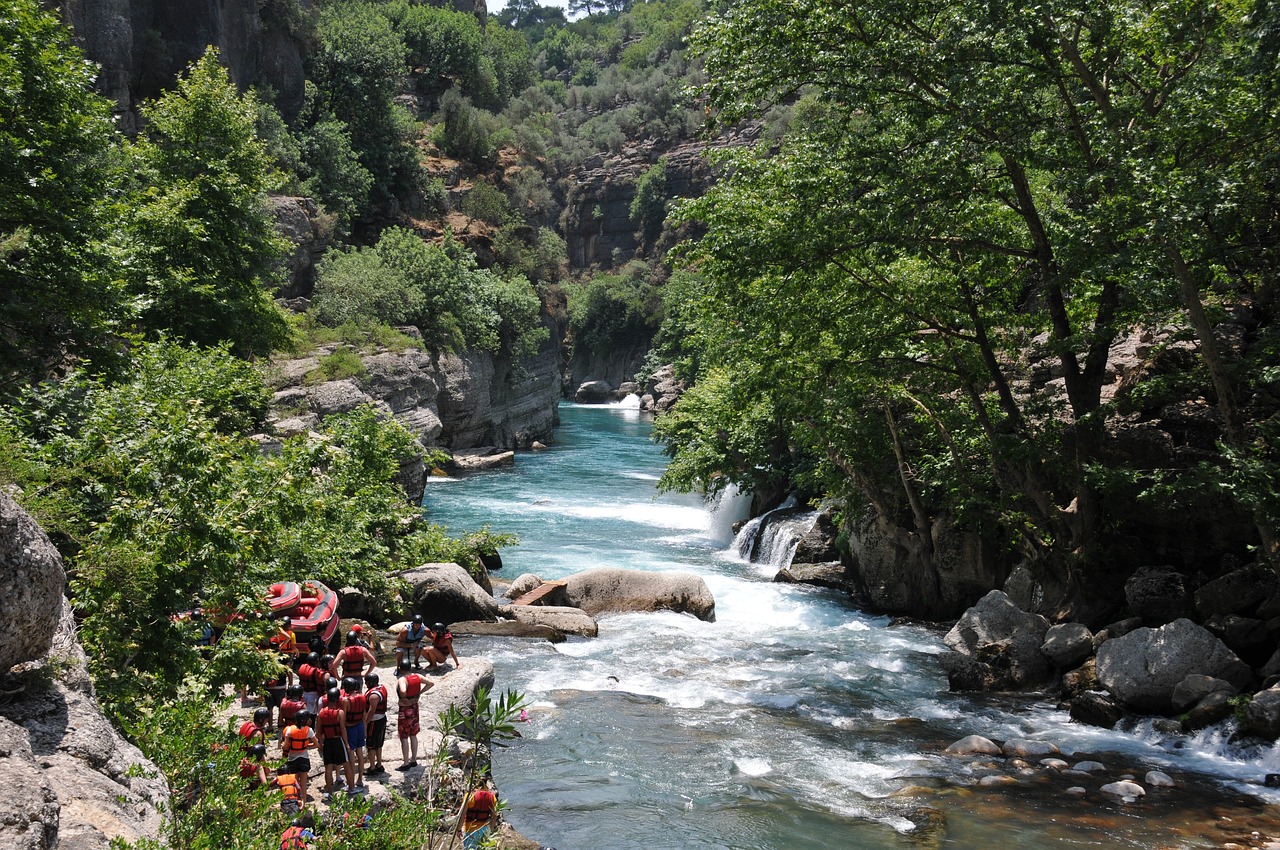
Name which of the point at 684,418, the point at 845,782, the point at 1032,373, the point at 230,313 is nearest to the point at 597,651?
the point at 845,782

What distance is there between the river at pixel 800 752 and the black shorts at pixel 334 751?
2.13 metres

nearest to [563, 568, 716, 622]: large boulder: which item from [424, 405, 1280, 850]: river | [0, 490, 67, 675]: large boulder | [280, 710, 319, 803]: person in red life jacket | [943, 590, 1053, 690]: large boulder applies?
[424, 405, 1280, 850]: river

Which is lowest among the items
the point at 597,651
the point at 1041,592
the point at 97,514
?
the point at 597,651

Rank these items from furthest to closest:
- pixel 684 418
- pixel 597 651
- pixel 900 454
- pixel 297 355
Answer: pixel 684 418 → pixel 297 355 → pixel 900 454 → pixel 597 651

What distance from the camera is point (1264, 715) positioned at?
1109 cm

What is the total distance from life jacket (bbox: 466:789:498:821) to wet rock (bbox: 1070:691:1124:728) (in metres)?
9.37

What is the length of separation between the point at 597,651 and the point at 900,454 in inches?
299

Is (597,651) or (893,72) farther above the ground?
(893,72)

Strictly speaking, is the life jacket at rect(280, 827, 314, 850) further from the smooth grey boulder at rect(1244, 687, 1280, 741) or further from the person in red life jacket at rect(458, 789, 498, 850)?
the smooth grey boulder at rect(1244, 687, 1280, 741)

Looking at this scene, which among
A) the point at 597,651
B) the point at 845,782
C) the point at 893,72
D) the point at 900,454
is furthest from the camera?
the point at 900,454

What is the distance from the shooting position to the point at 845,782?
10.9 m

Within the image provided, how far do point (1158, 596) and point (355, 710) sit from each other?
12.2 m

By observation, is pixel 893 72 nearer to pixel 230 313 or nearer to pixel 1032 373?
pixel 1032 373

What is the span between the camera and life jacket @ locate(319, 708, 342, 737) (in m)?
8.52
